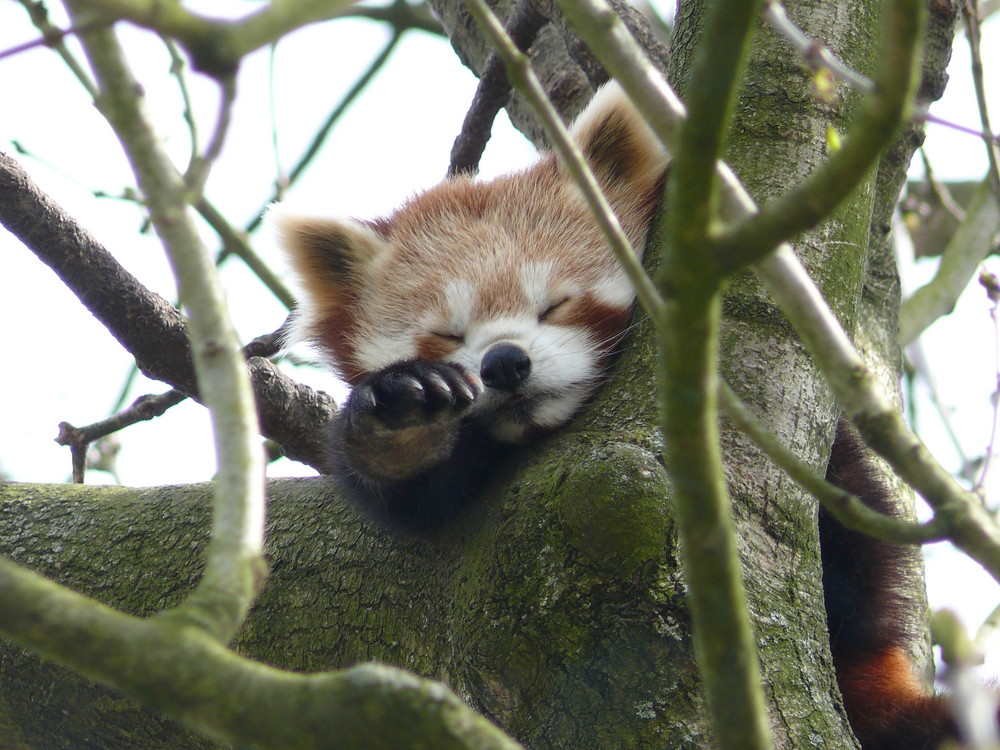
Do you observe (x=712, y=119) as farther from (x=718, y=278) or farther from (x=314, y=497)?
(x=314, y=497)

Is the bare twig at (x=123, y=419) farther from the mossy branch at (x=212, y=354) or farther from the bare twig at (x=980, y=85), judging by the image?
the bare twig at (x=980, y=85)

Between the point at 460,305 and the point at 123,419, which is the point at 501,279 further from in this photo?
the point at 123,419

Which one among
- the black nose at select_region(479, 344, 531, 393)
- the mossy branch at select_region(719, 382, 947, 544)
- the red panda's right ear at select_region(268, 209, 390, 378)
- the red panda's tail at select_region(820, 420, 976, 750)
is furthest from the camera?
the red panda's right ear at select_region(268, 209, 390, 378)

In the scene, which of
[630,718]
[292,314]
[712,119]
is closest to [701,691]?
[630,718]

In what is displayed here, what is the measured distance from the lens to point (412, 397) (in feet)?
7.48

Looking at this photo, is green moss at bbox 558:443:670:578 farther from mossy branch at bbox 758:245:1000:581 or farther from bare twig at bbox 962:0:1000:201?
bare twig at bbox 962:0:1000:201

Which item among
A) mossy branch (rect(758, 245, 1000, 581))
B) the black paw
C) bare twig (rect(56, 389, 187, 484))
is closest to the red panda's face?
the black paw

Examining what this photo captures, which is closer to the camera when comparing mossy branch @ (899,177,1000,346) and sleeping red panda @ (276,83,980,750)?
sleeping red panda @ (276,83,980,750)

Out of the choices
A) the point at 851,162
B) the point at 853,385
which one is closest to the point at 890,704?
the point at 853,385

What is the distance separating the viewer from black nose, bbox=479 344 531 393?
8.78 ft

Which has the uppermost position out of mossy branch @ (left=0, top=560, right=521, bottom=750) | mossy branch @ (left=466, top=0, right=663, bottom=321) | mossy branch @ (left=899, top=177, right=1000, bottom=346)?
mossy branch @ (left=899, top=177, right=1000, bottom=346)

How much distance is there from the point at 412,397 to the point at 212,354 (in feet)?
3.72

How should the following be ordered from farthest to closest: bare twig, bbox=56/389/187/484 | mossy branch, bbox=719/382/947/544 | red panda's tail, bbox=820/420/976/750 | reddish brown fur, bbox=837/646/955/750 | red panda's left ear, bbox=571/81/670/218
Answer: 1. red panda's left ear, bbox=571/81/670/218
2. bare twig, bbox=56/389/187/484
3. red panda's tail, bbox=820/420/976/750
4. reddish brown fur, bbox=837/646/955/750
5. mossy branch, bbox=719/382/947/544

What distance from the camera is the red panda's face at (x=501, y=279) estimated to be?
106 inches
